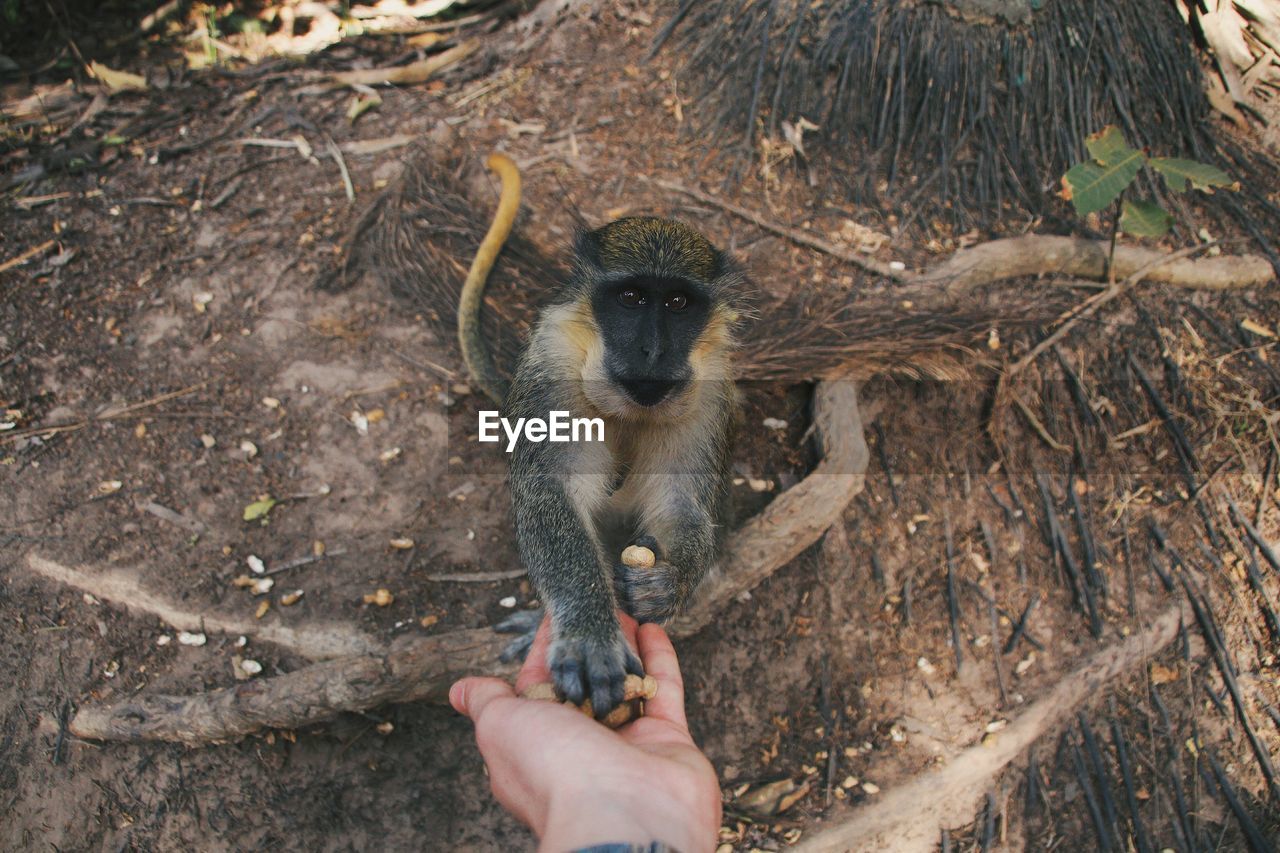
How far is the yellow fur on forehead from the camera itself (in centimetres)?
290

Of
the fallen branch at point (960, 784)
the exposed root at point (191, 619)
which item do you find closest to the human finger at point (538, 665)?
the exposed root at point (191, 619)

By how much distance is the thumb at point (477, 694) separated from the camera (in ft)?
7.90

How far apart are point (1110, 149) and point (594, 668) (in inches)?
150

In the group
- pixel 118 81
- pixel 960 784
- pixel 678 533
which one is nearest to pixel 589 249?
pixel 678 533

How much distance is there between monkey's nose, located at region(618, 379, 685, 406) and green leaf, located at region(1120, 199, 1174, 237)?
10.6 ft

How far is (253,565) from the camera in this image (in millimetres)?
3686

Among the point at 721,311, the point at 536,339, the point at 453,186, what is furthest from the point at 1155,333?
the point at 453,186

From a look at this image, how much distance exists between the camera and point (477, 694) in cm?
245

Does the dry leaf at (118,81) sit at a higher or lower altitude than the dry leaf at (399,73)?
lower

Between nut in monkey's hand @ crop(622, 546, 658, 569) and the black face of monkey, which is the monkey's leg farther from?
the black face of monkey

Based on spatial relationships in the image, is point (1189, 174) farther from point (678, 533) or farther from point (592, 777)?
point (592, 777)

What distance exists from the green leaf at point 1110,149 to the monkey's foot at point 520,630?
3.62 meters

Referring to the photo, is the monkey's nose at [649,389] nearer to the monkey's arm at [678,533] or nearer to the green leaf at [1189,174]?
the monkey's arm at [678,533]

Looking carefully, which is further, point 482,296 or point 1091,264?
point 1091,264
